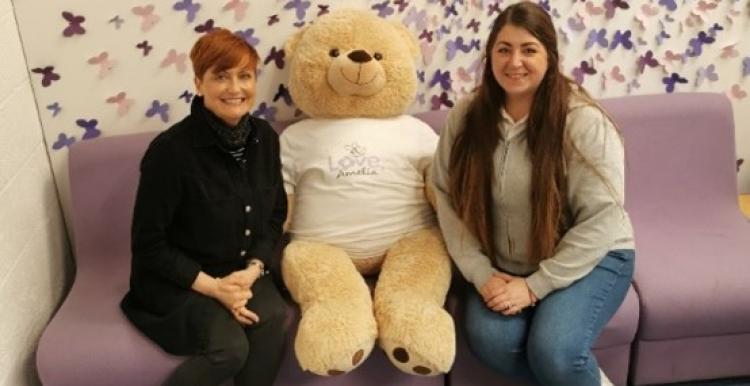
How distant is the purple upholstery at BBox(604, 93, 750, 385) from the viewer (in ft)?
5.92

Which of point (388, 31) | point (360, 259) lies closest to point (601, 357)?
point (360, 259)

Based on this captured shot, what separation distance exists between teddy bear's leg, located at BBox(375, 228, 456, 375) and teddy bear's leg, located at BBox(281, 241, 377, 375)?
0.05 metres

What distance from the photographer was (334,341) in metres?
1.59

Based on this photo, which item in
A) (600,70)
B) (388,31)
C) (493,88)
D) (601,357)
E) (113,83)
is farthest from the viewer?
(600,70)

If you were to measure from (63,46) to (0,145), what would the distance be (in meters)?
0.40

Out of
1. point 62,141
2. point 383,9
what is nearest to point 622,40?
point 383,9

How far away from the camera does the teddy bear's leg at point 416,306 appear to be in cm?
160

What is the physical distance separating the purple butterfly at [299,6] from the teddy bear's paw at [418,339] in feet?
3.18

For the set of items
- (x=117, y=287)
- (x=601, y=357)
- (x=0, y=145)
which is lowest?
(x=601, y=357)

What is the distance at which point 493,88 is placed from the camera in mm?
1731

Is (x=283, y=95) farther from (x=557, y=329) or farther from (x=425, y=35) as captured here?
(x=557, y=329)

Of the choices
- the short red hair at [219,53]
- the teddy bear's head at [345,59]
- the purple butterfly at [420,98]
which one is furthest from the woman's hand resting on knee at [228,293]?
the purple butterfly at [420,98]

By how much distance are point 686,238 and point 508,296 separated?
715 mm

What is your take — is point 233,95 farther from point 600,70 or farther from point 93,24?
point 600,70
